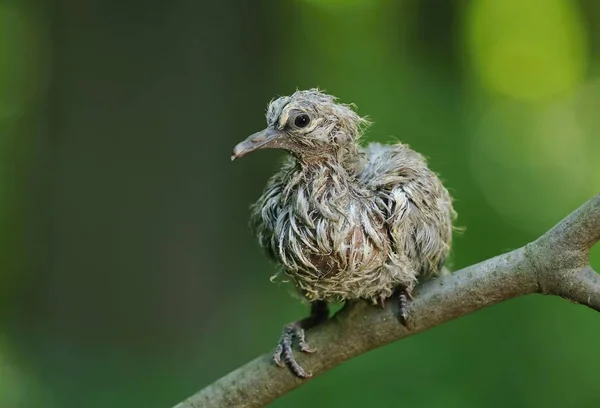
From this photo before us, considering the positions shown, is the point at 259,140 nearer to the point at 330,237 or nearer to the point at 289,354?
the point at 330,237

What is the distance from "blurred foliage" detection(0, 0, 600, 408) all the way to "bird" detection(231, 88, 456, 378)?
2.40m

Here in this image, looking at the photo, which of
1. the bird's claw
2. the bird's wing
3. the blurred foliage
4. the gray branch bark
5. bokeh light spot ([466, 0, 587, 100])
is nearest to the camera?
the gray branch bark

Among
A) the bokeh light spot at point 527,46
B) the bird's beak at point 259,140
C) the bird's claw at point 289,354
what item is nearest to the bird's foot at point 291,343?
the bird's claw at point 289,354

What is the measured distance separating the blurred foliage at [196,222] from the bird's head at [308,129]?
267 cm

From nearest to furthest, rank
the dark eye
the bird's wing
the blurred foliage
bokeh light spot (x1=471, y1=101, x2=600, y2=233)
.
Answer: the dark eye, the bird's wing, the blurred foliage, bokeh light spot (x1=471, y1=101, x2=600, y2=233)

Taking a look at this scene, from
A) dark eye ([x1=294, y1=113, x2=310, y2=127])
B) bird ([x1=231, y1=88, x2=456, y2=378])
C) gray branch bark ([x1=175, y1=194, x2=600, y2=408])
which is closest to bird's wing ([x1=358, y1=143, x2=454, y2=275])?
bird ([x1=231, y1=88, x2=456, y2=378])

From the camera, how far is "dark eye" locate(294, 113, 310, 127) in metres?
1.76

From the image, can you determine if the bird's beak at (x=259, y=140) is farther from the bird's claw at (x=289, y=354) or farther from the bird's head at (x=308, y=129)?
the bird's claw at (x=289, y=354)

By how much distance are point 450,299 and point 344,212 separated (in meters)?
0.38

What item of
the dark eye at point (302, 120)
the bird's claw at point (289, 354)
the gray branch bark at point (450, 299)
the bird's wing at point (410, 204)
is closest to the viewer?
the gray branch bark at point (450, 299)

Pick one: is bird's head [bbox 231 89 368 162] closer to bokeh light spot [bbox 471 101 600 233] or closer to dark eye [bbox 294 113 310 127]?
dark eye [bbox 294 113 310 127]

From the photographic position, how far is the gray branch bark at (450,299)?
65.1 inches

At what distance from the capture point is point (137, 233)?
4.86m

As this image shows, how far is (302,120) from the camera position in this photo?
1.77m
